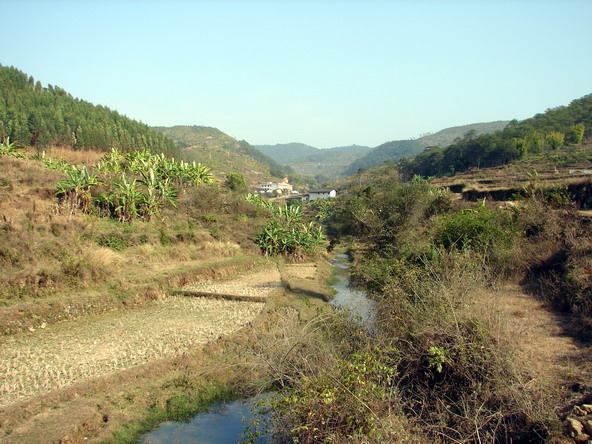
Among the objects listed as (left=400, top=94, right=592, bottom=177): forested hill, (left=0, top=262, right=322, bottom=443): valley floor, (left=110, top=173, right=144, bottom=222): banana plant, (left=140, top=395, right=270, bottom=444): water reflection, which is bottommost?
(left=140, top=395, right=270, bottom=444): water reflection

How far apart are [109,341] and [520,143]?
53.6 m

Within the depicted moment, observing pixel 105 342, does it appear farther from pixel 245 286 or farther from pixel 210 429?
pixel 245 286

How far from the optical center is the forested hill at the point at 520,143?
53.0m

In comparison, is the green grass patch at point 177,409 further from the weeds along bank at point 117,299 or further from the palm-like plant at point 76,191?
the palm-like plant at point 76,191

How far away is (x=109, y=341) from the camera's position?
1202 cm

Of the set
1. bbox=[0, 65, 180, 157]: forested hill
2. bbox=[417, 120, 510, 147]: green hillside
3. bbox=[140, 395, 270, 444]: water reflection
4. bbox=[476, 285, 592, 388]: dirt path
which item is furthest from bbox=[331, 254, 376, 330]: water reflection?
bbox=[417, 120, 510, 147]: green hillside

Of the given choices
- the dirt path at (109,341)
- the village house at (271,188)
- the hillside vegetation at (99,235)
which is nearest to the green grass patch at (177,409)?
the dirt path at (109,341)

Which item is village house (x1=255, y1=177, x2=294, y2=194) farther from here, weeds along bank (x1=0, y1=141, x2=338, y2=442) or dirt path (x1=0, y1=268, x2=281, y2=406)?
dirt path (x1=0, y1=268, x2=281, y2=406)

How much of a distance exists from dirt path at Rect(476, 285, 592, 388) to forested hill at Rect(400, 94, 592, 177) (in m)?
44.8

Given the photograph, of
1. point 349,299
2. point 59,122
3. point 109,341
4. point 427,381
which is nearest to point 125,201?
point 109,341

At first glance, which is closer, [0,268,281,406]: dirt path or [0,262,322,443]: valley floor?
[0,262,322,443]: valley floor

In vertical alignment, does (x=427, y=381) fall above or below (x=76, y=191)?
below

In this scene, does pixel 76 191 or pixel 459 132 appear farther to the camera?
pixel 459 132

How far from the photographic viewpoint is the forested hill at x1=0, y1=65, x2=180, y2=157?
122ft
